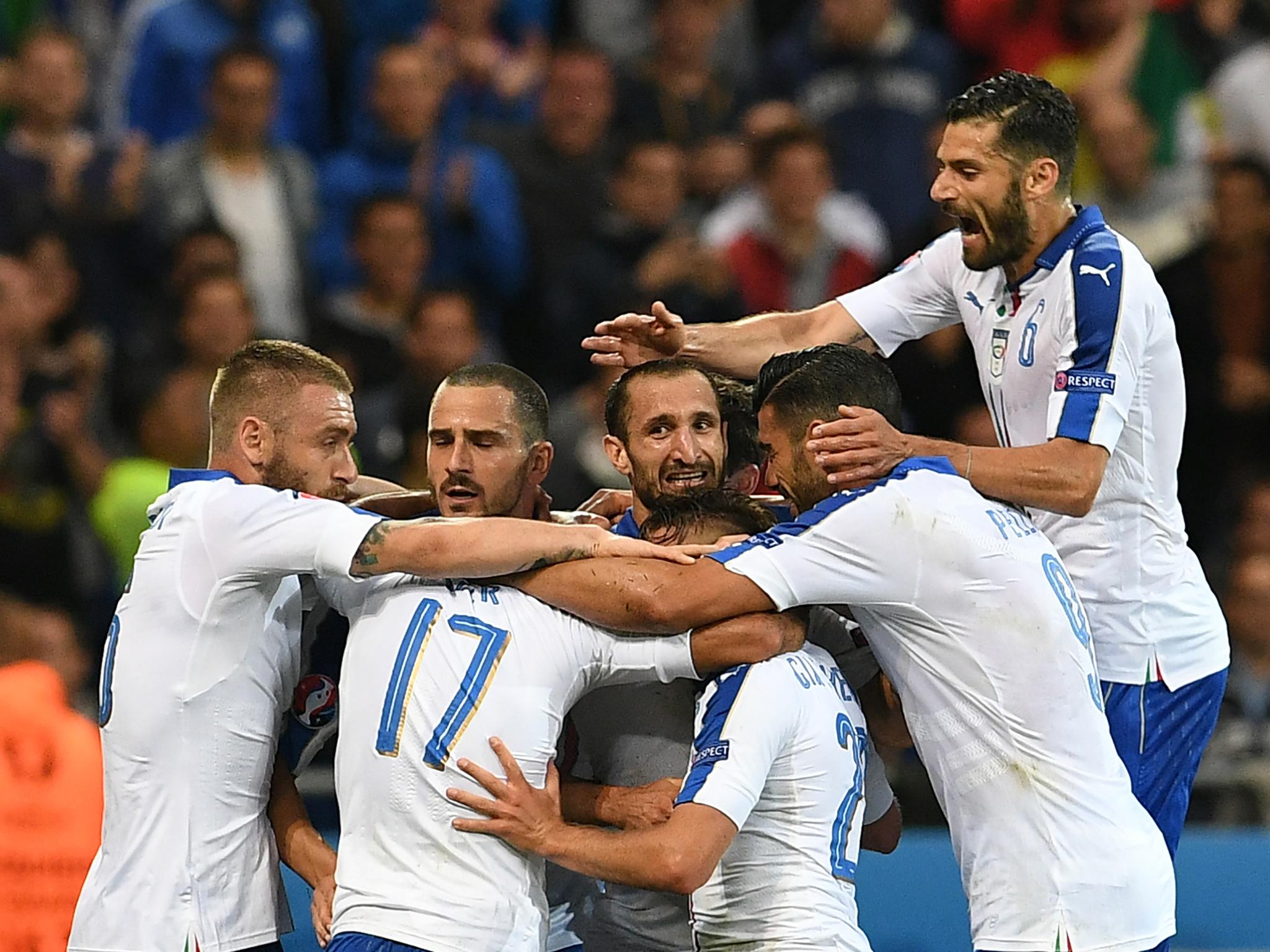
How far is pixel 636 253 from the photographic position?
1023 cm

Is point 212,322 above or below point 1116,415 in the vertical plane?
above

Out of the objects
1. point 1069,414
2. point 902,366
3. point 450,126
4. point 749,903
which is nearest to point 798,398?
point 1069,414

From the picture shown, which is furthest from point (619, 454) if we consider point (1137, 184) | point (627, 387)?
point (1137, 184)

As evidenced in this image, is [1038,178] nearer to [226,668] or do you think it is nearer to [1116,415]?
[1116,415]

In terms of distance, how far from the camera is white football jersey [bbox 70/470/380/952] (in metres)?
4.79

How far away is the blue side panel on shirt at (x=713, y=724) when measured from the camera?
455 centimetres

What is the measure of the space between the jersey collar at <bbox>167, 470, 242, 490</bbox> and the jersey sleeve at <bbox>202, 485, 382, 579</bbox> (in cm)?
14

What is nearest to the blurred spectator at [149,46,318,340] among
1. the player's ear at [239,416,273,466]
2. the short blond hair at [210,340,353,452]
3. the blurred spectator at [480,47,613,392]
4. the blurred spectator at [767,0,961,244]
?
the blurred spectator at [480,47,613,392]

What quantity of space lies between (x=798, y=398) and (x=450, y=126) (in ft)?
20.2

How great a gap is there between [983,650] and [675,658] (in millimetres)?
787

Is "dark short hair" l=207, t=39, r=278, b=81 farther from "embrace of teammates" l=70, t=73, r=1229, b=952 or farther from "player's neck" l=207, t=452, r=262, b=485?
"player's neck" l=207, t=452, r=262, b=485

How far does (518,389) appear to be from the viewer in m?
5.23

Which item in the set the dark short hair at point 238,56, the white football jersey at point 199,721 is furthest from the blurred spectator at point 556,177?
the white football jersey at point 199,721

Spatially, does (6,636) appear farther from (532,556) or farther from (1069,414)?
(1069,414)
